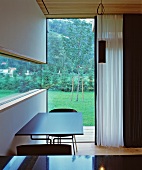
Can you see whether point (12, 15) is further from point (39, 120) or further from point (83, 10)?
point (83, 10)

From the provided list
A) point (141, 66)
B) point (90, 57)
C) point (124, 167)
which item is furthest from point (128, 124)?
point (124, 167)

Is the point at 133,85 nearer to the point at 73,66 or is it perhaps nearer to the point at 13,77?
the point at 73,66

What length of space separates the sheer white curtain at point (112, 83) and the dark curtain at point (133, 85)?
10 centimetres

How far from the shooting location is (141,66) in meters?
5.10

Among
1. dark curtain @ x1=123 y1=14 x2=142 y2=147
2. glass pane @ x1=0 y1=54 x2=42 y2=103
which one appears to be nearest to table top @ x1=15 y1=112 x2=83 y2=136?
glass pane @ x1=0 y1=54 x2=42 y2=103

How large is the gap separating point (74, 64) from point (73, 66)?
0.05m

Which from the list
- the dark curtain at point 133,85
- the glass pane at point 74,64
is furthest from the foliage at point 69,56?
the dark curtain at point 133,85

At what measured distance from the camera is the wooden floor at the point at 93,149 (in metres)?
4.69

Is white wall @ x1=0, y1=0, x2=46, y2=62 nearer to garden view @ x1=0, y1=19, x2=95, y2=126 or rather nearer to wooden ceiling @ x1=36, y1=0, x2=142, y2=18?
wooden ceiling @ x1=36, y1=0, x2=142, y2=18

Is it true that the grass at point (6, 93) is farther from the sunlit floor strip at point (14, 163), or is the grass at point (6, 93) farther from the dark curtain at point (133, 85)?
the dark curtain at point (133, 85)

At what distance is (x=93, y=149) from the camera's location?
4918 millimetres

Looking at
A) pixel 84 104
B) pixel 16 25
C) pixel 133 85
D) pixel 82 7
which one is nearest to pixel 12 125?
pixel 16 25

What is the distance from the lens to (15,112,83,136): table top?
2801 mm

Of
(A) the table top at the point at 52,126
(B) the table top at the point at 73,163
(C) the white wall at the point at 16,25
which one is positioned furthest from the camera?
(A) the table top at the point at 52,126
